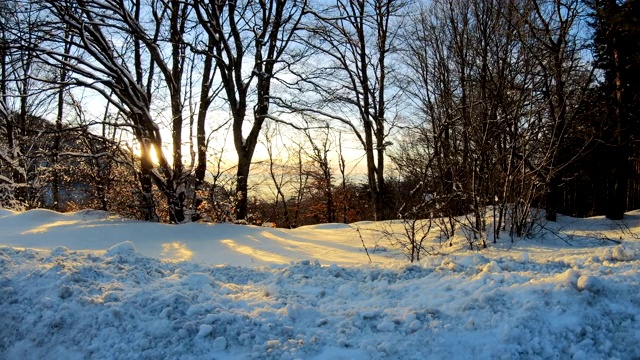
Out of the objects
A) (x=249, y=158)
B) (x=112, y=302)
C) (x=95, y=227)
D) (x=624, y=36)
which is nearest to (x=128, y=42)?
(x=249, y=158)

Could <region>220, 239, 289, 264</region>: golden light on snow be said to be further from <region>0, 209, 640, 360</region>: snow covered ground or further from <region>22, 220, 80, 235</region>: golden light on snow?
<region>22, 220, 80, 235</region>: golden light on snow

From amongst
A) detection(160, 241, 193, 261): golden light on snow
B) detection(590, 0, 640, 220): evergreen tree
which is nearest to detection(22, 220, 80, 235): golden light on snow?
detection(160, 241, 193, 261): golden light on snow

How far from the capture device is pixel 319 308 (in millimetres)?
3744

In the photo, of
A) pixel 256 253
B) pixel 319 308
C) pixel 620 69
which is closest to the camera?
pixel 319 308

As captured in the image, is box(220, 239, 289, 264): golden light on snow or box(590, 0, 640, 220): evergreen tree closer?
box(220, 239, 289, 264): golden light on snow

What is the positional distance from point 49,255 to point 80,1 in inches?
287

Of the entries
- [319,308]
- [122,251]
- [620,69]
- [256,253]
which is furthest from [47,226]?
[620,69]

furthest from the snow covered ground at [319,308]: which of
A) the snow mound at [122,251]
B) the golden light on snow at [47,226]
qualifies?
the golden light on snow at [47,226]

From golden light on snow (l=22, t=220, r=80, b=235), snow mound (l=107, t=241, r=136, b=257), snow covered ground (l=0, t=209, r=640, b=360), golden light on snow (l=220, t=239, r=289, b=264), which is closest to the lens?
snow covered ground (l=0, t=209, r=640, b=360)

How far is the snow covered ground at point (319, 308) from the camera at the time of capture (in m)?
3.04

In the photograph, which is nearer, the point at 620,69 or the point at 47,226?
the point at 47,226

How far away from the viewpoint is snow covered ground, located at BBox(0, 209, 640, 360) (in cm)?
304

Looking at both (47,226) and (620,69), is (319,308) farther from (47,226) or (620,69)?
(620,69)

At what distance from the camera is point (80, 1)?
32.3ft
